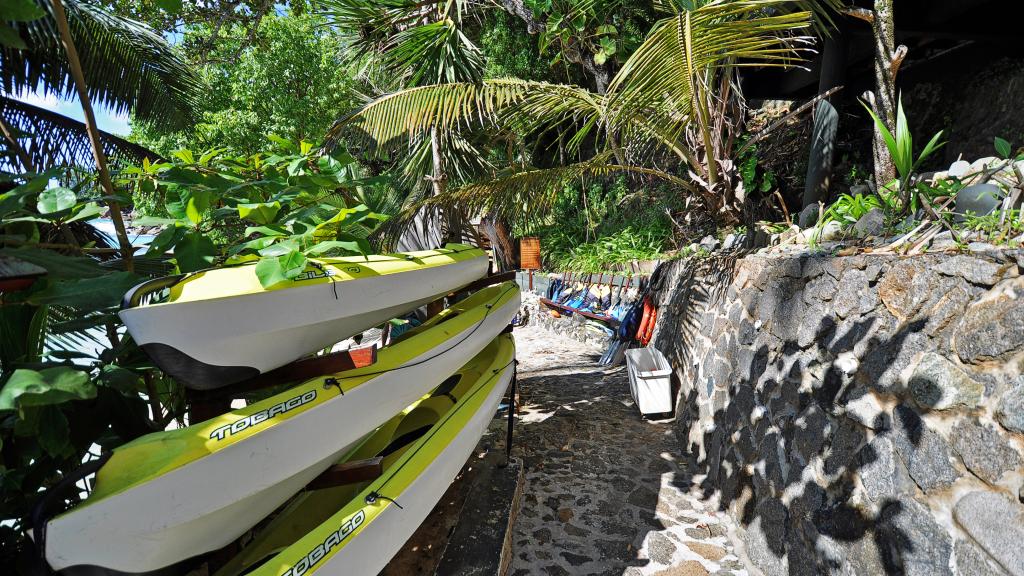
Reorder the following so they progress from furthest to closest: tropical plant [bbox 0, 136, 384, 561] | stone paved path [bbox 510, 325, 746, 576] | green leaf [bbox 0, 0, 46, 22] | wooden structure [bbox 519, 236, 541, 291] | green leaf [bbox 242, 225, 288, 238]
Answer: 1. wooden structure [bbox 519, 236, 541, 291]
2. stone paved path [bbox 510, 325, 746, 576]
3. green leaf [bbox 242, 225, 288, 238]
4. tropical plant [bbox 0, 136, 384, 561]
5. green leaf [bbox 0, 0, 46, 22]

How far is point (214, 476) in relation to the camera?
48.8 inches

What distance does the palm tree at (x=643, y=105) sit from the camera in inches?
141

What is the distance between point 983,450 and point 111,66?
316 inches

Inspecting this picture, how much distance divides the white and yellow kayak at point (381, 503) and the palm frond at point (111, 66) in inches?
204

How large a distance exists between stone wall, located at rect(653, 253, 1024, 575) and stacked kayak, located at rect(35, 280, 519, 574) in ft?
6.43

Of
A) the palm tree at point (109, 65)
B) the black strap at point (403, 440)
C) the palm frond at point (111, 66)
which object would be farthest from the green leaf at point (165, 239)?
the palm frond at point (111, 66)

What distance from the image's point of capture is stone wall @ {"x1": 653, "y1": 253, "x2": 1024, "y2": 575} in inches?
63.7

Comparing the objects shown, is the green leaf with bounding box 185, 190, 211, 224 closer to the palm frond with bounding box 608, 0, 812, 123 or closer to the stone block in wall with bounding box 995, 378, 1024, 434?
the stone block in wall with bounding box 995, 378, 1024, 434

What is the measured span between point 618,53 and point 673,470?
25.5ft

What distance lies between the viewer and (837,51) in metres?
5.14

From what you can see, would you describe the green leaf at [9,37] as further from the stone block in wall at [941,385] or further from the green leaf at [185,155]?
the stone block in wall at [941,385]

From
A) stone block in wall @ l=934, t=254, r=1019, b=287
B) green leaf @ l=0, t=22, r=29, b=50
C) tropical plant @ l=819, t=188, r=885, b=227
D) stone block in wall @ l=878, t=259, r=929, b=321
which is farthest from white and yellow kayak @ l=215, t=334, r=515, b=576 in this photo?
tropical plant @ l=819, t=188, r=885, b=227

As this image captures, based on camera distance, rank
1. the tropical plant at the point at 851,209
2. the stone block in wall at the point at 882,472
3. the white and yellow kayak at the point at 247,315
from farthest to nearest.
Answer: the tropical plant at the point at 851,209 → the stone block in wall at the point at 882,472 → the white and yellow kayak at the point at 247,315

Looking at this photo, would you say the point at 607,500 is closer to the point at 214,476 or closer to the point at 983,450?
the point at 983,450
